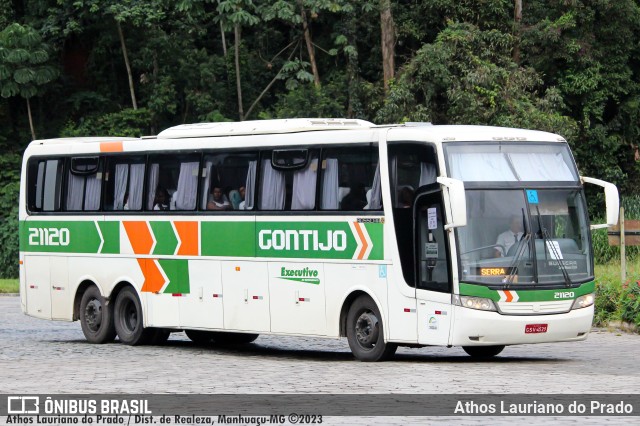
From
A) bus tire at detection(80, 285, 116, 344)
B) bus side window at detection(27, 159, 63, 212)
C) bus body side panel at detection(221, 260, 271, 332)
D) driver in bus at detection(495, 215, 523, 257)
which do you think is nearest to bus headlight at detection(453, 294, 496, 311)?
driver in bus at detection(495, 215, 523, 257)

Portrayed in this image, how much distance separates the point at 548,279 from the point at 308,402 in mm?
6007

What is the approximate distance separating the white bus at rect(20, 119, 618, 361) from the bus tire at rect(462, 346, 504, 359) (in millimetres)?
30

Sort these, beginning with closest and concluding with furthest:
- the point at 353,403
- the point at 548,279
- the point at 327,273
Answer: the point at 353,403
the point at 548,279
the point at 327,273

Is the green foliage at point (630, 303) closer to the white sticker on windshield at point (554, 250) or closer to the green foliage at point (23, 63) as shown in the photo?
the white sticker on windshield at point (554, 250)

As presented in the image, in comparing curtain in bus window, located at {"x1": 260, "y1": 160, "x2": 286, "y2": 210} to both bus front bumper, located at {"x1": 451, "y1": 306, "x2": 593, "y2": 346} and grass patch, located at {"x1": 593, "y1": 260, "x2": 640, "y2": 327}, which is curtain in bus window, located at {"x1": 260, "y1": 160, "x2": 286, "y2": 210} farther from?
grass patch, located at {"x1": 593, "y1": 260, "x2": 640, "y2": 327}

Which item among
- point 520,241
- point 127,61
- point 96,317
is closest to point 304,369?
point 520,241

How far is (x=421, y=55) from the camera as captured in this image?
149 feet

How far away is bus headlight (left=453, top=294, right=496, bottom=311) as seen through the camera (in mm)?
19594

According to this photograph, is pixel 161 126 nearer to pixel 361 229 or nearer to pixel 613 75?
pixel 613 75

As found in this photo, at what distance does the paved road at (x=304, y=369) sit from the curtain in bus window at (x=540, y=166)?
2.51 m

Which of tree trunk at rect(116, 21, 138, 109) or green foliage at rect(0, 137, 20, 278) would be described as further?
tree trunk at rect(116, 21, 138, 109)

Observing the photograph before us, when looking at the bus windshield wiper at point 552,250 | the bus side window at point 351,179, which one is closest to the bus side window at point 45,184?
the bus side window at point 351,179

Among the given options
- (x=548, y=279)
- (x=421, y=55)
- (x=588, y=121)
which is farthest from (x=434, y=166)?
(x=588, y=121)

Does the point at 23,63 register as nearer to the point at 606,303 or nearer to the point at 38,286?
the point at 38,286
